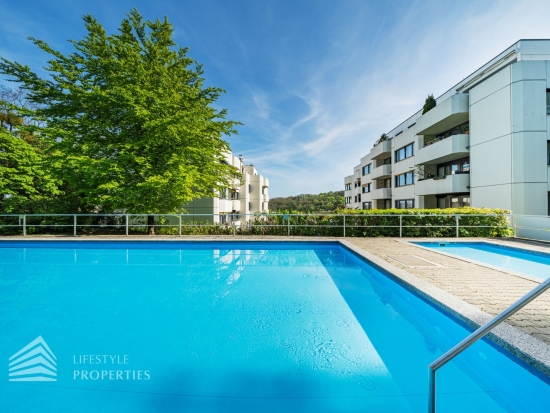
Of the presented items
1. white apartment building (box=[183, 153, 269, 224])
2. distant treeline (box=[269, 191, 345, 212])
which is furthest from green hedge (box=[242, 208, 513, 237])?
distant treeline (box=[269, 191, 345, 212])

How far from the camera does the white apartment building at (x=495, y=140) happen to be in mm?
11078

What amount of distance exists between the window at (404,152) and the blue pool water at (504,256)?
496 inches

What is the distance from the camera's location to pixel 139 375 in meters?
2.70

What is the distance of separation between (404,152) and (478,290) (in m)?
20.2

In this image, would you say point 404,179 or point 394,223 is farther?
point 404,179

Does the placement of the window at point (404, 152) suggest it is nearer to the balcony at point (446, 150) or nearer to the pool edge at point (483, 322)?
the balcony at point (446, 150)

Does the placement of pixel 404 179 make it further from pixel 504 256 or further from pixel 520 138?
pixel 504 256

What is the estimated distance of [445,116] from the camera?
49.8 ft

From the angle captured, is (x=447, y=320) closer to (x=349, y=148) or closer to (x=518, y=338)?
(x=518, y=338)

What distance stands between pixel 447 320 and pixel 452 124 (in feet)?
59.0

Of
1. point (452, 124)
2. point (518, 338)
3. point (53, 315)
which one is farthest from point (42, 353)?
point (452, 124)

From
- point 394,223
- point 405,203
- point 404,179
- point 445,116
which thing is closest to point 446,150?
point 445,116

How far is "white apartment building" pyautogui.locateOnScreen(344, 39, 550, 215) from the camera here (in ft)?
36.3

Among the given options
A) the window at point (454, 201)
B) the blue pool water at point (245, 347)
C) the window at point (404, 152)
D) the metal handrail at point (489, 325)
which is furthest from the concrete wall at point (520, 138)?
the metal handrail at point (489, 325)
